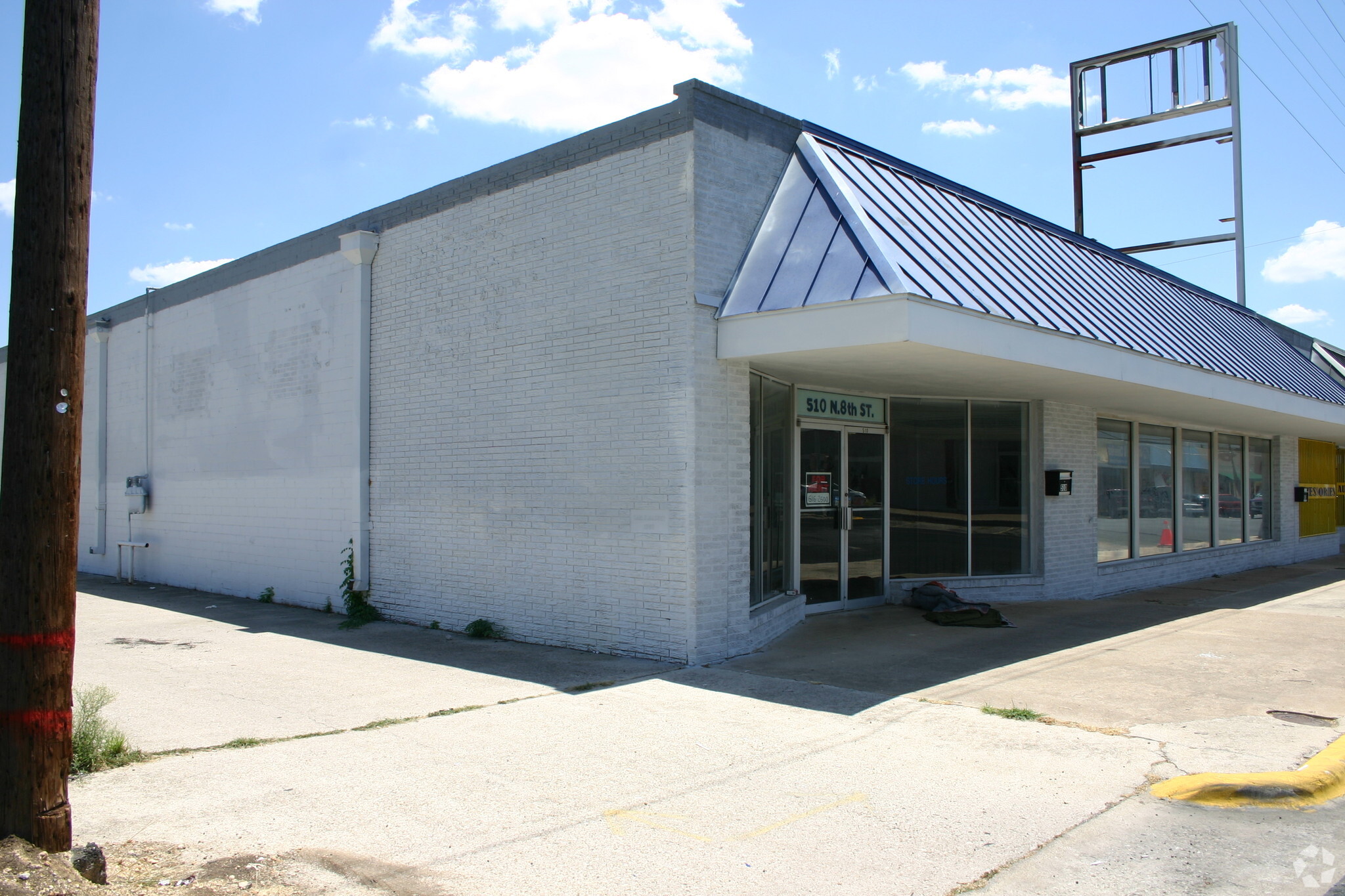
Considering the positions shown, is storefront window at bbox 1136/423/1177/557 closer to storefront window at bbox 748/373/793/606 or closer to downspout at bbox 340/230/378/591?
storefront window at bbox 748/373/793/606

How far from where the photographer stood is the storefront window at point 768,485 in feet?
33.7

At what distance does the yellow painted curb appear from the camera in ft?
17.9

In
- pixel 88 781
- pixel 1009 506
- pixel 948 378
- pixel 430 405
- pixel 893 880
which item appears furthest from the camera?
pixel 1009 506

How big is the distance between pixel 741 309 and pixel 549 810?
518cm

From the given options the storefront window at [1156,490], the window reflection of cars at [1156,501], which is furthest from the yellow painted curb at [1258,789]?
the window reflection of cars at [1156,501]

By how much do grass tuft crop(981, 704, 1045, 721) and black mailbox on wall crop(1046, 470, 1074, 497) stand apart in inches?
269

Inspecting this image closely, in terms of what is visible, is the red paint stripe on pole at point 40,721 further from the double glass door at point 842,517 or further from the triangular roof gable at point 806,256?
the double glass door at point 842,517

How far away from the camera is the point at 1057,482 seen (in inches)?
535

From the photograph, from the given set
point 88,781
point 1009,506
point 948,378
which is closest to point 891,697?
point 948,378

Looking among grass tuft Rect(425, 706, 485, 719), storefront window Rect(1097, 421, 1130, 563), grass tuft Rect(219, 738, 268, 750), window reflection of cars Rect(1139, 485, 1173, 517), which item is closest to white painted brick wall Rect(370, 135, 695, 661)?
Result: grass tuft Rect(425, 706, 485, 719)

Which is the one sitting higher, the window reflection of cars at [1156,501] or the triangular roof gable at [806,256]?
the triangular roof gable at [806,256]

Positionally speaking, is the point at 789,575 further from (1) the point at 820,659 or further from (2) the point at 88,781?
(2) the point at 88,781

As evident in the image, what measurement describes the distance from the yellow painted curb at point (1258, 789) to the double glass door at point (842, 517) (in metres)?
6.24

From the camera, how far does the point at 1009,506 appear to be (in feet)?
44.9
